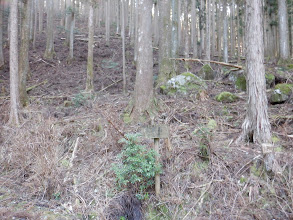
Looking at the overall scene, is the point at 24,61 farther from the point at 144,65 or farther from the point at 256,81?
the point at 256,81

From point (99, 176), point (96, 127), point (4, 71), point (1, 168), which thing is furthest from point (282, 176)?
point (4, 71)

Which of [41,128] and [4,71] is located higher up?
[4,71]

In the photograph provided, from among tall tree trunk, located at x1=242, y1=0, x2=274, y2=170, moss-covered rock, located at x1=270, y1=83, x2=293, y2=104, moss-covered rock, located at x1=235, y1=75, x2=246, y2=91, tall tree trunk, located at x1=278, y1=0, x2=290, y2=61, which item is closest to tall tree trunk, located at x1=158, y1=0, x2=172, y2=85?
moss-covered rock, located at x1=235, y1=75, x2=246, y2=91

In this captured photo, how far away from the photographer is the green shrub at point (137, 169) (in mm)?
4656

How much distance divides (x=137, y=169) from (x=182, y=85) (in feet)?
19.0

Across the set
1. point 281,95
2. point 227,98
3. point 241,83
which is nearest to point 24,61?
point 227,98

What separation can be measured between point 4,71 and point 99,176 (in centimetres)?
1477

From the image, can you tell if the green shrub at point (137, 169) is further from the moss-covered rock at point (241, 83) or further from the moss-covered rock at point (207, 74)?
the moss-covered rock at point (207, 74)

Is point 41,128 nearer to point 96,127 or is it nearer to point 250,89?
point 96,127

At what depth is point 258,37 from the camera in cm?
549

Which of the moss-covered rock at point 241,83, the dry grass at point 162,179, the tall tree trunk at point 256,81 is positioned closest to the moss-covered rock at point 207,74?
the moss-covered rock at point 241,83

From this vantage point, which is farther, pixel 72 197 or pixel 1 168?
pixel 1 168

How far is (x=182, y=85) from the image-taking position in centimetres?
979

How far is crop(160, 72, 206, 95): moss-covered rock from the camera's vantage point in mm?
9570
